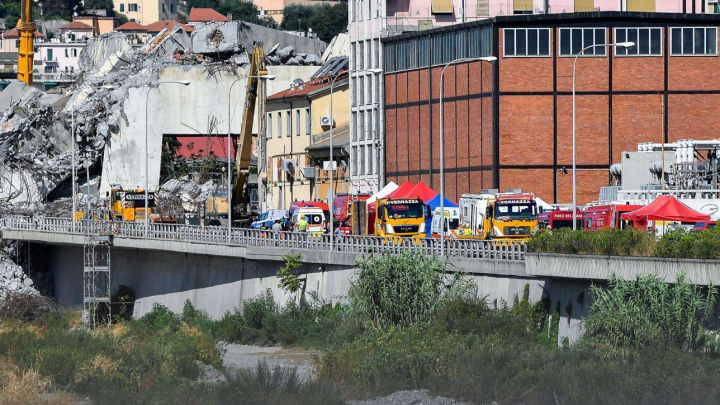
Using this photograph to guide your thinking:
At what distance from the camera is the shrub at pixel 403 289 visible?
1989 inches

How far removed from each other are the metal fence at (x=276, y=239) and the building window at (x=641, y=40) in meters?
25.9

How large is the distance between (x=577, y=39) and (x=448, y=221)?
18.5m

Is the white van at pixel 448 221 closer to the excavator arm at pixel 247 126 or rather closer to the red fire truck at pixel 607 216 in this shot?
the red fire truck at pixel 607 216

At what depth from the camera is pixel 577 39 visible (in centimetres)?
7912

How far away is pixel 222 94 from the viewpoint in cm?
10969

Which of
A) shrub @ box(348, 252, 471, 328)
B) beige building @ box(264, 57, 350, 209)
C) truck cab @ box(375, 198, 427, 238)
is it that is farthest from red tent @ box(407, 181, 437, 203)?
beige building @ box(264, 57, 350, 209)

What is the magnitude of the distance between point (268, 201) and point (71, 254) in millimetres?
25801

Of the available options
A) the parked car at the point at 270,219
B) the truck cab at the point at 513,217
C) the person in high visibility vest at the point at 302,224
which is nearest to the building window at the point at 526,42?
the parked car at the point at 270,219

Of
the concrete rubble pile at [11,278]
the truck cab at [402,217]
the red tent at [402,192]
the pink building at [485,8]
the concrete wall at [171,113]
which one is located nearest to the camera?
the truck cab at [402,217]

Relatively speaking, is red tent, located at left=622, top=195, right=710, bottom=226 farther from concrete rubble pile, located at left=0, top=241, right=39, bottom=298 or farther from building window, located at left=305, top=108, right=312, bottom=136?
building window, located at left=305, top=108, right=312, bottom=136

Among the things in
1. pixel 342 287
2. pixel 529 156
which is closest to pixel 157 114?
pixel 529 156

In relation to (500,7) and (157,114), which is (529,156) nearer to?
(500,7)

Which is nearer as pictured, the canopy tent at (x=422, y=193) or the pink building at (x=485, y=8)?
the canopy tent at (x=422, y=193)

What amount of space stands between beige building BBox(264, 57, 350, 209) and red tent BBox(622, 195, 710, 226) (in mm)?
45530
